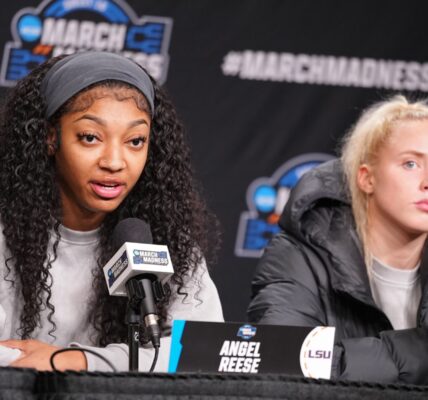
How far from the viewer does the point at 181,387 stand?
1.26m

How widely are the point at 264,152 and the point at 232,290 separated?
495 millimetres

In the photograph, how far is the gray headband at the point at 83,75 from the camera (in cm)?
204

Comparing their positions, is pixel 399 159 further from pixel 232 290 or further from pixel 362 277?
pixel 232 290

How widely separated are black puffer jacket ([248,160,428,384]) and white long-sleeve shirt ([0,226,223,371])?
0.30 meters

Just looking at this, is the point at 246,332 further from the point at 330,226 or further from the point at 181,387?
the point at 330,226

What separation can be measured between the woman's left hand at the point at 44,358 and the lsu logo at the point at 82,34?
169 cm

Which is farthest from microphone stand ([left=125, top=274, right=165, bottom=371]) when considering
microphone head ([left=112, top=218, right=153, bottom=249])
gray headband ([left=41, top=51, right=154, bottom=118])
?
gray headband ([left=41, top=51, right=154, bottom=118])

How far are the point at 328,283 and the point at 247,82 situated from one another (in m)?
1.15

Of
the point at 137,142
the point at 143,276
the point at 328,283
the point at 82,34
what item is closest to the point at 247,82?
the point at 82,34

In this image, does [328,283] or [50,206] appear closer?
[50,206]

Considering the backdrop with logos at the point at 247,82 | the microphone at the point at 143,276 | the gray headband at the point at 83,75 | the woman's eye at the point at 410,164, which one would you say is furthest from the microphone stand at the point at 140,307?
the backdrop with logos at the point at 247,82

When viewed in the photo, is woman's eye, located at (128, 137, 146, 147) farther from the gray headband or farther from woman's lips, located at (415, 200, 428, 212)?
woman's lips, located at (415, 200, 428, 212)

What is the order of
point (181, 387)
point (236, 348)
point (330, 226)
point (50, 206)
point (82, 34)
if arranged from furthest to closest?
point (82, 34) → point (330, 226) → point (50, 206) → point (236, 348) → point (181, 387)

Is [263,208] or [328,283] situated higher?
[263,208]
